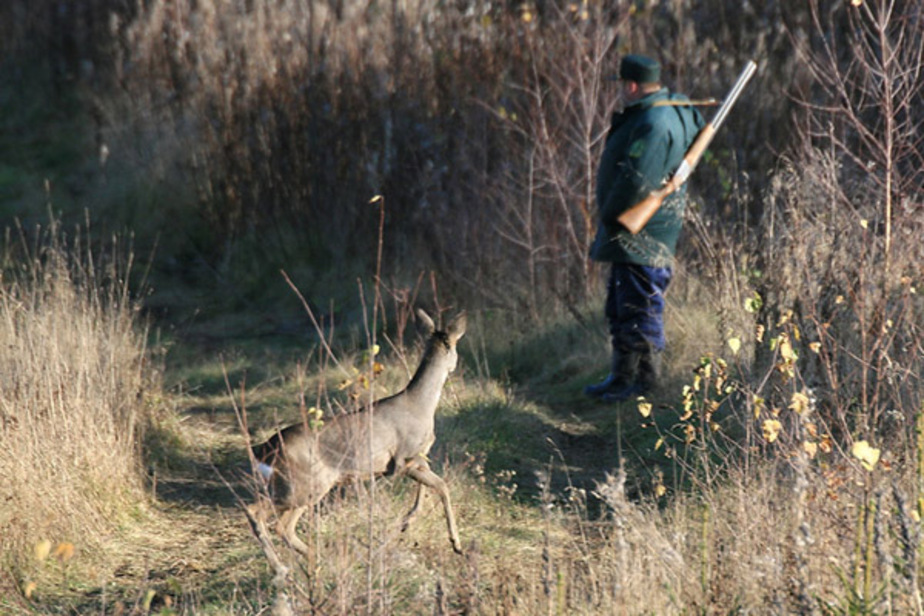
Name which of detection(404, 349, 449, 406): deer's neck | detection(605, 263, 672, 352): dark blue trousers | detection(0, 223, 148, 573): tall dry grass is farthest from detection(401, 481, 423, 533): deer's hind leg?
detection(605, 263, 672, 352): dark blue trousers

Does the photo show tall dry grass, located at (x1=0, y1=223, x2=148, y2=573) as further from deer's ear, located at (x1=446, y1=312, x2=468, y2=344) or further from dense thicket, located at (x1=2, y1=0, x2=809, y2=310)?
dense thicket, located at (x1=2, y1=0, x2=809, y2=310)

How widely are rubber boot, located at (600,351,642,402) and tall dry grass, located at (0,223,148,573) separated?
2.59 meters

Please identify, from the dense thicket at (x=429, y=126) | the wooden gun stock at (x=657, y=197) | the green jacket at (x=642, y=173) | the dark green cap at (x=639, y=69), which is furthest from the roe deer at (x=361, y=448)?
the dense thicket at (x=429, y=126)

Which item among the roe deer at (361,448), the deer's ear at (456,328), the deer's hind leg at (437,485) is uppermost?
the deer's ear at (456,328)

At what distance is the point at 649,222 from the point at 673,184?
12.2 inches

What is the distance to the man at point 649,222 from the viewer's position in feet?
20.7

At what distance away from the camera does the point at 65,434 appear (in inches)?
182

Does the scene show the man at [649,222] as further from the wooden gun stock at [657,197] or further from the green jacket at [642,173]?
the wooden gun stock at [657,197]

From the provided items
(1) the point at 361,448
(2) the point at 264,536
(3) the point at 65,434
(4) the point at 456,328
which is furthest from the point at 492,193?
(2) the point at 264,536

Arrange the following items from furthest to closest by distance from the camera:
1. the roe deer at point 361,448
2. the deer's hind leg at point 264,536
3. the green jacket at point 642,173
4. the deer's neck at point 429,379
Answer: the green jacket at point 642,173 < the deer's neck at point 429,379 < the roe deer at point 361,448 < the deer's hind leg at point 264,536

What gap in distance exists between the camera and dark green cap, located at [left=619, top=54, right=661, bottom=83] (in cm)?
634

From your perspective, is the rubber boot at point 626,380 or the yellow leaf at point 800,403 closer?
the yellow leaf at point 800,403

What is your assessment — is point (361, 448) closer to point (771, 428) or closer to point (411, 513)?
point (411, 513)

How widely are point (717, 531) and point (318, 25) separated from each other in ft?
24.7
